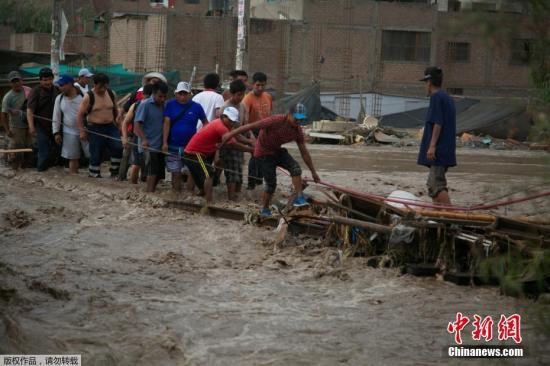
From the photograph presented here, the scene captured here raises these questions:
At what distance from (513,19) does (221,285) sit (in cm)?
470

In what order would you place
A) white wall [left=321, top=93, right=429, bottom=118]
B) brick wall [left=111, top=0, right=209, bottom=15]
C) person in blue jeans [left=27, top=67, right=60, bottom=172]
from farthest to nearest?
brick wall [left=111, top=0, right=209, bottom=15] → white wall [left=321, top=93, right=429, bottom=118] → person in blue jeans [left=27, top=67, right=60, bottom=172]

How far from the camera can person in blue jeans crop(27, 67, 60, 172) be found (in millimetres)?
15122

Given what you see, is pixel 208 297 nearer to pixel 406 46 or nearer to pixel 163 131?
pixel 163 131

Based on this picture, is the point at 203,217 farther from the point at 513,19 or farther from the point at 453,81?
the point at 453,81

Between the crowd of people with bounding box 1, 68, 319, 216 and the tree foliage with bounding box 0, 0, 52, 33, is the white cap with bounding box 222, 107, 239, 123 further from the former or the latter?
the tree foliage with bounding box 0, 0, 52, 33

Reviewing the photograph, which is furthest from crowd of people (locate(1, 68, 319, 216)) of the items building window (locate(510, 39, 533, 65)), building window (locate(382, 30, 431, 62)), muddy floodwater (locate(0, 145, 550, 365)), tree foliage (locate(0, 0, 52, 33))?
tree foliage (locate(0, 0, 52, 33))

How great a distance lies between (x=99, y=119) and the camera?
14508 mm

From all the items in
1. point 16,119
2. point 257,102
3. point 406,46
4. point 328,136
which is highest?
point 406,46

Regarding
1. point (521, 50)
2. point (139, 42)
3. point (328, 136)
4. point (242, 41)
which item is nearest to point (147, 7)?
point (139, 42)

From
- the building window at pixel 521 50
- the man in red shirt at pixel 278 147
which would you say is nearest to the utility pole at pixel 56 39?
the man in red shirt at pixel 278 147

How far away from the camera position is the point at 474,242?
27.1ft

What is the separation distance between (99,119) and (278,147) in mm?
4668

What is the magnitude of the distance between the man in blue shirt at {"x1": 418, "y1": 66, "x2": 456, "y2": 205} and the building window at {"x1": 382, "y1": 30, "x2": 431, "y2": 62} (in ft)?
124

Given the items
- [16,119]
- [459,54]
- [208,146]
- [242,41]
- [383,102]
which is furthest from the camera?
[459,54]
